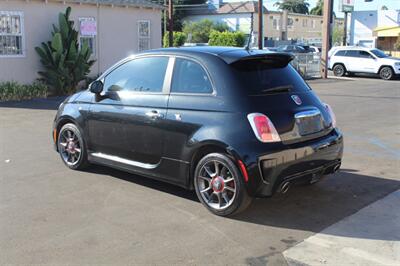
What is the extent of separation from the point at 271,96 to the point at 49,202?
275cm

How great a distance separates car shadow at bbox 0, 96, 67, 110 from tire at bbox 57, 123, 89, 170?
699 cm

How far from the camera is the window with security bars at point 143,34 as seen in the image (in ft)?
67.6

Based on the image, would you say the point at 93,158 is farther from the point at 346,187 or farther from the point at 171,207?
the point at 346,187

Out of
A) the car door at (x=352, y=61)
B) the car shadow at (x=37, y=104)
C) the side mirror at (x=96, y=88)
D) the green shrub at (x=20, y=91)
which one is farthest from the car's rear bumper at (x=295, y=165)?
the car door at (x=352, y=61)

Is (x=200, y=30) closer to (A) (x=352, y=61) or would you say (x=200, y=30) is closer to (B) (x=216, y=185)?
(A) (x=352, y=61)

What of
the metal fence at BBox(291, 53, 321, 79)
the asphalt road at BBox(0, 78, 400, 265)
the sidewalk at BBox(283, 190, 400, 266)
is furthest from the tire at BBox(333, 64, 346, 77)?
the sidewalk at BBox(283, 190, 400, 266)

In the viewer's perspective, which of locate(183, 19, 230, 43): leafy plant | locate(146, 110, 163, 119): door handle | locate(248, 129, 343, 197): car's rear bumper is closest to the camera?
locate(248, 129, 343, 197): car's rear bumper

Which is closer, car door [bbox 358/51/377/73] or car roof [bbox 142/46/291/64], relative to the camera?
car roof [bbox 142/46/291/64]

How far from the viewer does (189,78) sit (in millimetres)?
5543

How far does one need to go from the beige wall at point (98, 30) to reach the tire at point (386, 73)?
12.1 meters

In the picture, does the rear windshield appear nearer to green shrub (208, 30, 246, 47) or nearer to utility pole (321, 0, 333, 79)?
utility pole (321, 0, 333, 79)

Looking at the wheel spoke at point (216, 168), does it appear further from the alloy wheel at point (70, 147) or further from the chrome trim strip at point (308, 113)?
the alloy wheel at point (70, 147)

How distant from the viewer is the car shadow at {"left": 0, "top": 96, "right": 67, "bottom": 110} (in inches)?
546

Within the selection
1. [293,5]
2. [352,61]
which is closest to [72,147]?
[352,61]
